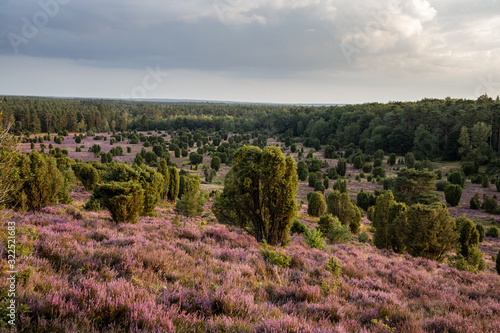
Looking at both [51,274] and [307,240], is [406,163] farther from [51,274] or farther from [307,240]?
[51,274]

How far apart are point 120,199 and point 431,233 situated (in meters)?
17.9

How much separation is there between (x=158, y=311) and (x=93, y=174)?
3977 cm

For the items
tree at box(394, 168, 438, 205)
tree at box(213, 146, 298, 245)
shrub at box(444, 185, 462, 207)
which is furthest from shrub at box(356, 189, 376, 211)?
tree at box(213, 146, 298, 245)

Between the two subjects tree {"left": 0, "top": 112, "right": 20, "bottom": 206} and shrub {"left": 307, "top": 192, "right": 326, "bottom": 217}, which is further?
shrub {"left": 307, "top": 192, "right": 326, "bottom": 217}

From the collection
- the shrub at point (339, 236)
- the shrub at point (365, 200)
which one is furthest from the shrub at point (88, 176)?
the shrub at point (365, 200)

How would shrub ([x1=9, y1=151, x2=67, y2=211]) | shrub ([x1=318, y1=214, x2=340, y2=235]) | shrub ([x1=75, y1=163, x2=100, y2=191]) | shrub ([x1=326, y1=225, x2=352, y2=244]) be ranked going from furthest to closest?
shrub ([x1=75, y1=163, x2=100, y2=191])
shrub ([x1=318, y1=214, x2=340, y2=235])
shrub ([x1=326, y1=225, x2=352, y2=244])
shrub ([x1=9, y1=151, x2=67, y2=211])

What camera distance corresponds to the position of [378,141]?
284 feet

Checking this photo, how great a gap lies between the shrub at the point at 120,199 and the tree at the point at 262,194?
4710 mm

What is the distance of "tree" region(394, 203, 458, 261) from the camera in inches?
661

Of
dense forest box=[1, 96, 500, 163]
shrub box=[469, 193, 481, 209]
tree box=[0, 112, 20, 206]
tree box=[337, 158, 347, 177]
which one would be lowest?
shrub box=[469, 193, 481, 209]

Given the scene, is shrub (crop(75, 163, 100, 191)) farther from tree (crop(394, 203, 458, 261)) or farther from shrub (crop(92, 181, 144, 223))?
tree (crop(394, 203, 458, 261))

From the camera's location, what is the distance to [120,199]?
13.6 m

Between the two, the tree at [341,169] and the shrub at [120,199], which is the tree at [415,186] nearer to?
the tree at [341,169]

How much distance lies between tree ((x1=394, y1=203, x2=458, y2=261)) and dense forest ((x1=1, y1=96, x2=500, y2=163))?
130 ft
